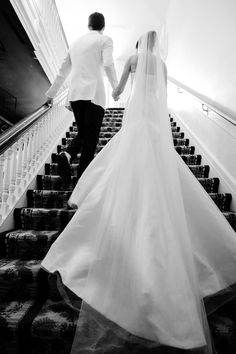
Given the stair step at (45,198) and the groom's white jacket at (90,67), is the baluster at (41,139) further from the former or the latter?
the groom's white jacket at (90,67)

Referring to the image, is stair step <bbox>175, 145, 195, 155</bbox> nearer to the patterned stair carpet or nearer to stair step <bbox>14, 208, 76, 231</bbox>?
the patterned stair carpet

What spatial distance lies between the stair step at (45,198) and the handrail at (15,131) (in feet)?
1.87

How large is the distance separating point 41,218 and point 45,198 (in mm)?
322

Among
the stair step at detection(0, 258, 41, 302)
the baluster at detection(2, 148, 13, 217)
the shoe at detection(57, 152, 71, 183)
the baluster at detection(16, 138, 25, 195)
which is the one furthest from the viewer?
the baluster at detection(16, 138, 25, 195)

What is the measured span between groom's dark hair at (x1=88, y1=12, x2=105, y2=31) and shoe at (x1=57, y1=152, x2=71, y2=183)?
1108 millimetres

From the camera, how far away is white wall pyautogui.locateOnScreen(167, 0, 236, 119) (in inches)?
102

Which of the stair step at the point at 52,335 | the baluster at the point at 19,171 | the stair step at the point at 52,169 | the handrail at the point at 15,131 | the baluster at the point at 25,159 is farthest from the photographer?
the stair step at the point at 52,169

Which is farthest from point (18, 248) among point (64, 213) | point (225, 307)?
point (225, 307)

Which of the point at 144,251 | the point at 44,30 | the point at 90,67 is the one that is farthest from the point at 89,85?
the point at 44,30

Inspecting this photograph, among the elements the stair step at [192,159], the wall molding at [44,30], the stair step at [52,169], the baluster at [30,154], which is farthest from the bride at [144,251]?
the wall molding at [44,30]

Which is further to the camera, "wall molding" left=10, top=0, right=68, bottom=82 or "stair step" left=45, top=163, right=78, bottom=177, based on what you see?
"wall molding" left=10, top=0, right=68, bottom=82

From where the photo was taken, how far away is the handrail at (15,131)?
5.48ft

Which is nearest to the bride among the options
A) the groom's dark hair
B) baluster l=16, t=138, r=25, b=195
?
baluster l=16, t=138, r=25, b=195

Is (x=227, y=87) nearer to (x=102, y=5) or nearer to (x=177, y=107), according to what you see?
(x=177, y=107)
